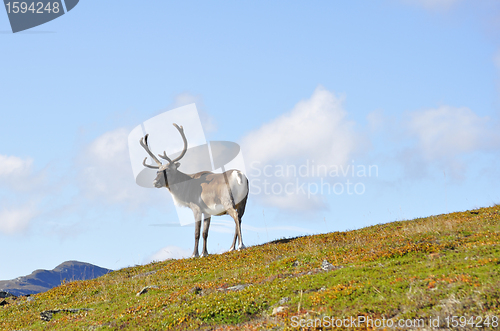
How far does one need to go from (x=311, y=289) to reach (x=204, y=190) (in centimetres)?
1434

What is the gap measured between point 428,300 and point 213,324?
598 cm

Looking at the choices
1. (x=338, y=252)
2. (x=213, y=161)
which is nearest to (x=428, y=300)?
(x=338, y=252)

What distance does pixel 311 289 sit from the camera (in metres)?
13.4

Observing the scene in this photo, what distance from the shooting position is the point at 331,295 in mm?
11969

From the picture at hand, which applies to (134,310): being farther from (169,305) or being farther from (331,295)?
(331,295)
